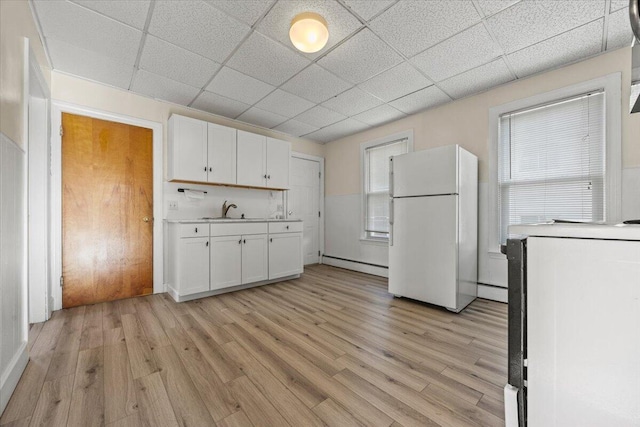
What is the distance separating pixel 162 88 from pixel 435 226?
11.1 ft

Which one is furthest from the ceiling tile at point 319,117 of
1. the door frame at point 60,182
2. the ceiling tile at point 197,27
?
the door frame at point 60,182

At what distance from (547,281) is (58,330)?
3.25 m

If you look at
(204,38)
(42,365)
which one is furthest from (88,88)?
(42,365)

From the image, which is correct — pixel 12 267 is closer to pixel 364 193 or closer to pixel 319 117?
pixel 319 117

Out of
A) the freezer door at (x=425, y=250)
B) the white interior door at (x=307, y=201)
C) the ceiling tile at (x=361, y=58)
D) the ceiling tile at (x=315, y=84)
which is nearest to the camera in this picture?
the ceiling tile at (x=361, y=58)

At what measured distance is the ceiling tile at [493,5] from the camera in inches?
68.9

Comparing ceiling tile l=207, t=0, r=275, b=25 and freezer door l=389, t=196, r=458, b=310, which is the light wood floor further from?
ceiling tile l=207, t=0, r=275, b=25

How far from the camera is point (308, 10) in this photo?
1837 millimetres

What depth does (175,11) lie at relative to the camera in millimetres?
1847

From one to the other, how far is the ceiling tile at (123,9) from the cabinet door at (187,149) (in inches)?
48.7

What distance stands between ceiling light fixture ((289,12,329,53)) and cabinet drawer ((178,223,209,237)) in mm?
2140

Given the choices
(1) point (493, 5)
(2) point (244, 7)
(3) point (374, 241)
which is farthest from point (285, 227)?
(1) point (493, 5)

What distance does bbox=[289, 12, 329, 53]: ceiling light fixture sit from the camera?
5.92 ft

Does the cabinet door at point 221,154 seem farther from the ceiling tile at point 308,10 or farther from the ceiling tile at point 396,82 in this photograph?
the ceiling tile at point 396,82
